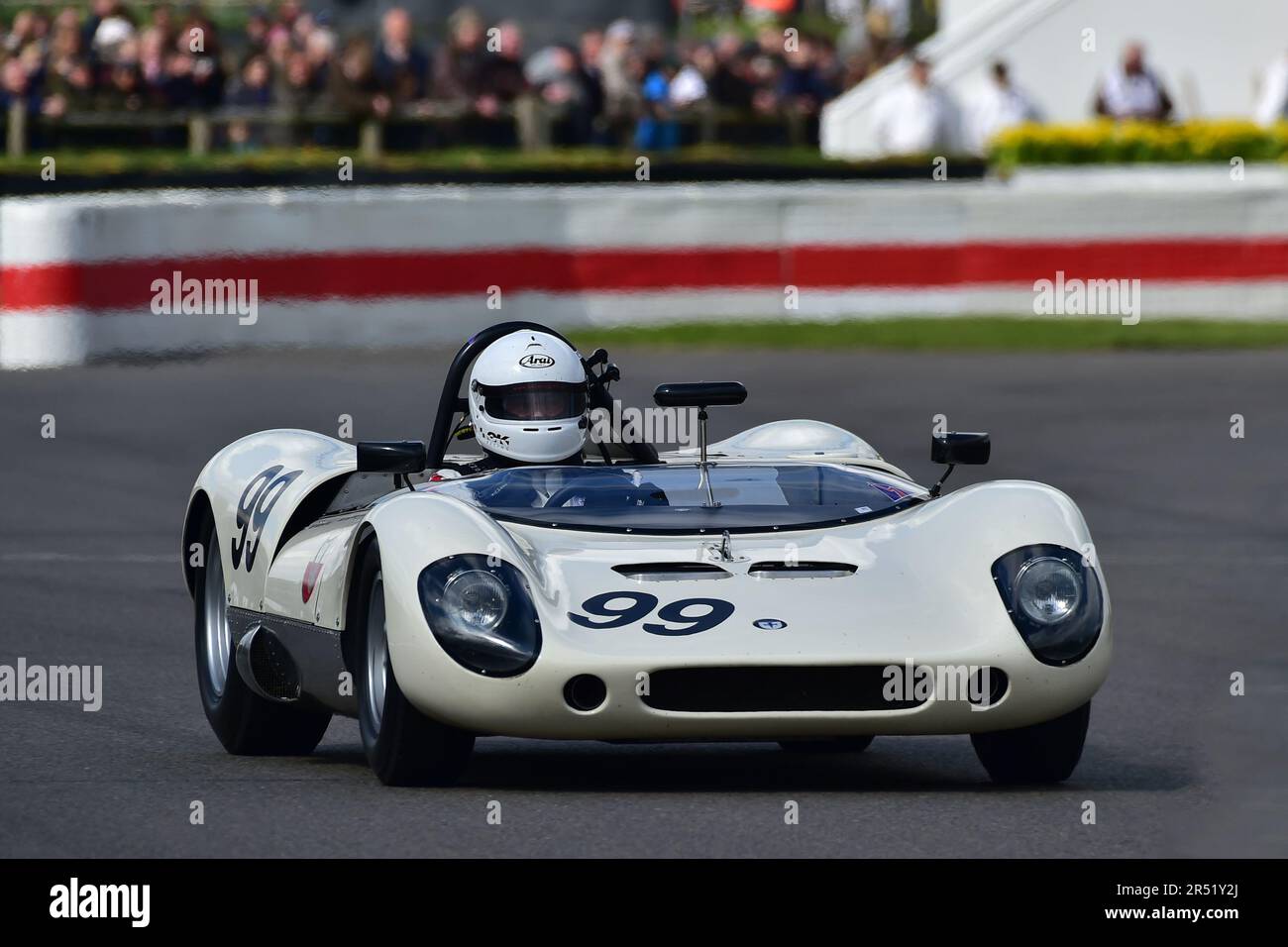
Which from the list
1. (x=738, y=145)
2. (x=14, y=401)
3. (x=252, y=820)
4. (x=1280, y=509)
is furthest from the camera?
(x=738, y=145)

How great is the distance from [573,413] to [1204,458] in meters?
7.52

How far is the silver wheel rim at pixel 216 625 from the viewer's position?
841 cm

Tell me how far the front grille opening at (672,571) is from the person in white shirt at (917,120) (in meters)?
16.6

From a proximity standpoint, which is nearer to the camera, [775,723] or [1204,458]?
[775,723]

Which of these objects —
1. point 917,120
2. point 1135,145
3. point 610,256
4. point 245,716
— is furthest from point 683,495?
point 917,120

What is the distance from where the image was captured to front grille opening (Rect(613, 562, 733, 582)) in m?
6.85

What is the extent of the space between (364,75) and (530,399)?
14389 millimetres

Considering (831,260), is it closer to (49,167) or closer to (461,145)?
(461,145)

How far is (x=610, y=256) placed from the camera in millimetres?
19828

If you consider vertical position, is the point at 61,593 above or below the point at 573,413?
below

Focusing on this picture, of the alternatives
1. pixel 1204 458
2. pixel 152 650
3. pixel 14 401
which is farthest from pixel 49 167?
pixel 152 650

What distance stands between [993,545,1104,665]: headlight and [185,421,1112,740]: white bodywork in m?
0.03

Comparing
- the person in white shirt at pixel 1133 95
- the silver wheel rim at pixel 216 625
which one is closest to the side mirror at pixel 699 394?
the silver wheel rim at pixel 216 625
